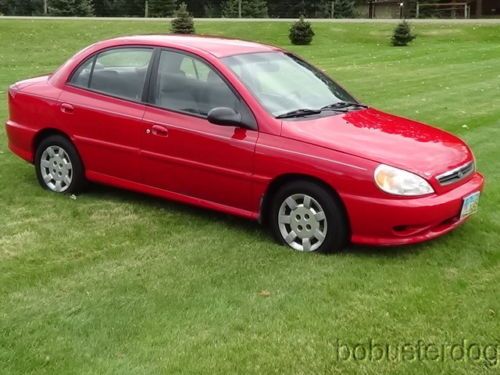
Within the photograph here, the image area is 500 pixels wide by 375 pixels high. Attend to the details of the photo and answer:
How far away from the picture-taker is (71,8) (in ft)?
134

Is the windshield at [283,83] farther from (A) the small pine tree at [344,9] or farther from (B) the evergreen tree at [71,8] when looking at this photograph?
(A) the small pine tree at [344,9]

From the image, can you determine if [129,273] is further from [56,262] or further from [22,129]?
[22,129]

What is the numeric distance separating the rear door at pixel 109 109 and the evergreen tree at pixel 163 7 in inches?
1436

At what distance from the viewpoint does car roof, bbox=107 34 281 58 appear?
238 inches

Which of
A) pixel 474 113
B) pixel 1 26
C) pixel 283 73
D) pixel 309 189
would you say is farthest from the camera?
pixel 1 26

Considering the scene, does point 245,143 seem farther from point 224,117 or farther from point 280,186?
point 280,186

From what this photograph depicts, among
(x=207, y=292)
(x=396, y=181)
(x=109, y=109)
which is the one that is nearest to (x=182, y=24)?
(x=109, y=109)

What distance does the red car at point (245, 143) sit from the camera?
506 centimetres

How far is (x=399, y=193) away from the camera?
4.95 metres

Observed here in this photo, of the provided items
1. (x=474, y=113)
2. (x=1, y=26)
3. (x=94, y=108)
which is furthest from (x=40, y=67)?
(x=94, y=108)

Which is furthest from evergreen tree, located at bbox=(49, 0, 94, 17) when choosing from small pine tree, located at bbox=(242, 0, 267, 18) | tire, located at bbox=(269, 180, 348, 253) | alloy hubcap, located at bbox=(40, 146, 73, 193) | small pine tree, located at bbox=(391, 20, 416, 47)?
tire, located at bbox=(269, 180, 348, 253)

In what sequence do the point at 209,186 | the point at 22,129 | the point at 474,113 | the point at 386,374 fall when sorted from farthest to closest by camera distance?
1. the point at 474,113
2. the point at 22,129
3. the point at 209,186
4. the point at 386,374

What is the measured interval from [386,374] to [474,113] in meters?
9.11

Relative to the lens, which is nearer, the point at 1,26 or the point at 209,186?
the point at 209,186
